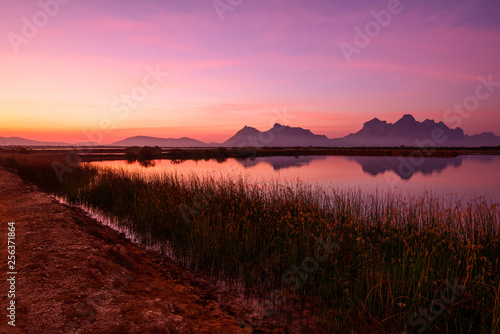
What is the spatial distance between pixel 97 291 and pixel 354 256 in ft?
18.9

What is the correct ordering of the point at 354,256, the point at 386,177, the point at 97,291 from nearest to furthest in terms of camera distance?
the point at 97,291, the point at 354,256, the point at 386,177

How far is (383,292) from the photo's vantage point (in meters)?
5.27

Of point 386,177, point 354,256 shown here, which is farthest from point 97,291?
point 386,177

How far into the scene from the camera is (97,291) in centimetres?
497

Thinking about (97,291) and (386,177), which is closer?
(97,291)

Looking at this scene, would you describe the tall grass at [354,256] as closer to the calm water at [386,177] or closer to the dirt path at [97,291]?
the dirt path at [97,291]

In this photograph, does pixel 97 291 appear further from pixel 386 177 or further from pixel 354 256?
pixel 386 177

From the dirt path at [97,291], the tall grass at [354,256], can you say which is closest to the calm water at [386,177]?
the tall grass at [354,256]

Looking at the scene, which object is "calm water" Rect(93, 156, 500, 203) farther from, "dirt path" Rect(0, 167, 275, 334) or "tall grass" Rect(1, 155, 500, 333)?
"dirt path" Rect(0, 167, 275, 334)

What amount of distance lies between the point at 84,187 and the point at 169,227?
11.9 meters

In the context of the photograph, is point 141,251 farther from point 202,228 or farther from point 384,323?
point 384,323

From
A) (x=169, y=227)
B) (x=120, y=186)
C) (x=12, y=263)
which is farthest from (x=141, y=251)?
(x=120, y=186)

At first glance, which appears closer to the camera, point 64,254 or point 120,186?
point 64,254

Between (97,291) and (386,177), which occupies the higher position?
(97,291)
